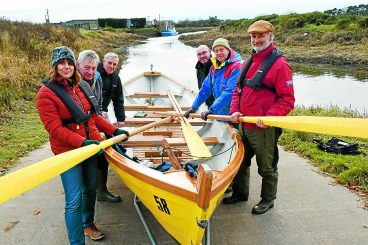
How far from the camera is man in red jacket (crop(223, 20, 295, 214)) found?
3615 mm

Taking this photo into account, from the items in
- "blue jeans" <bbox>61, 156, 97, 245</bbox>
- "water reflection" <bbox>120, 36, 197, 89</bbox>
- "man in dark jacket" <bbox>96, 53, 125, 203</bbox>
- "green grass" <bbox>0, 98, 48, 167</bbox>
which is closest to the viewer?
"blue jeans" <bbox>61, 156, 97, 245</bbox>

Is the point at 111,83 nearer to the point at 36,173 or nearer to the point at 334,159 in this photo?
the point at 36,173

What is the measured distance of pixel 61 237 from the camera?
3.76 m

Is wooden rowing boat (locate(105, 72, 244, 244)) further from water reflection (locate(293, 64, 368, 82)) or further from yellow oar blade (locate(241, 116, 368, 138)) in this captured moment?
water reflection (locate(293, 64, 368, 82))

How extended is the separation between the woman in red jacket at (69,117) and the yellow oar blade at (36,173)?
0.68 feet

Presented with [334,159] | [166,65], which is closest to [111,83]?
[334,159]

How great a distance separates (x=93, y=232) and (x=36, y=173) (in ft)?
4.23

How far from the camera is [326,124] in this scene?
301cm

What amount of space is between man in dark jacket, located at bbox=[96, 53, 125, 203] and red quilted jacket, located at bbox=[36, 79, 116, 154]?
995mm

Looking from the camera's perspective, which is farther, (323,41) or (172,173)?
(323,41)

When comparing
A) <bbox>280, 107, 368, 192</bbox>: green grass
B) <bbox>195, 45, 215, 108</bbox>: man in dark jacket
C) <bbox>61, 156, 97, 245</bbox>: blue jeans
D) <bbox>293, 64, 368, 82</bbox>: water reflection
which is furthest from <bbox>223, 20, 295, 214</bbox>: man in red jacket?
<bbox>293, 64, 368, 82</bbox>: water reflection

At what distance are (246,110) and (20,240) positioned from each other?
2816 millimetres

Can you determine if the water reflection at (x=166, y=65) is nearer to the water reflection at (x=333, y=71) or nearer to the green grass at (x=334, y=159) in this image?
the water reflection at (x=333, y=71)

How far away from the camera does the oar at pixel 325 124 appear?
8.79 feet
